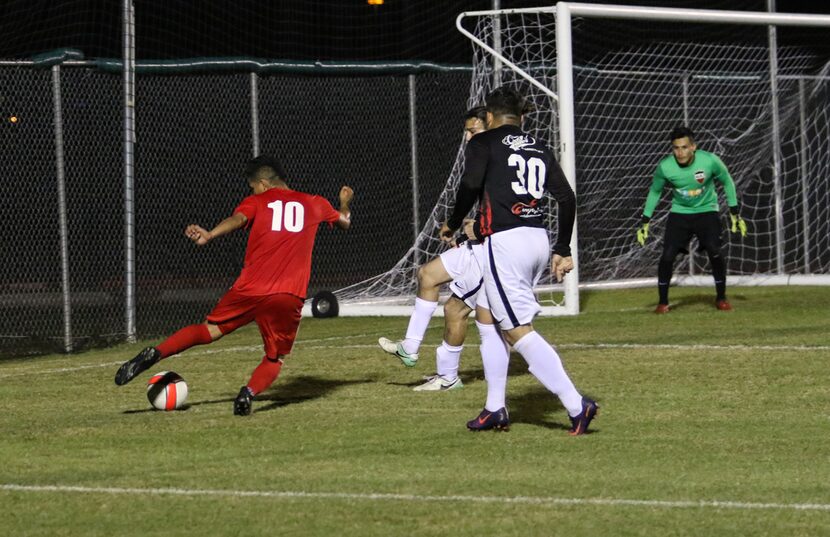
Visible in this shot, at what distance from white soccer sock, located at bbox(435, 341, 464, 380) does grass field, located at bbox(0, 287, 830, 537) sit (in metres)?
0.23

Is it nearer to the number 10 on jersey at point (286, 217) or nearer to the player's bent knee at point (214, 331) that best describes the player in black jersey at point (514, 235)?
the number 10 on jersey at point (286, 217)

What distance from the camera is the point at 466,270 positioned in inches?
431

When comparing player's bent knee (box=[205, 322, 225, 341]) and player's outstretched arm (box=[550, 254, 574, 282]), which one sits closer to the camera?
player's outstretched arm (box=[550, 254, 574, 282])

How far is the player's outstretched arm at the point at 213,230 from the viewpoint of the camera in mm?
9469

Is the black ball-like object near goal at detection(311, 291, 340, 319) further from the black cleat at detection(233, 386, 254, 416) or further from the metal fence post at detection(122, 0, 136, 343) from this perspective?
the black cleat at detection(233, 386, 254, 416)

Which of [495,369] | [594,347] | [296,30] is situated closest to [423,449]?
[495,369]

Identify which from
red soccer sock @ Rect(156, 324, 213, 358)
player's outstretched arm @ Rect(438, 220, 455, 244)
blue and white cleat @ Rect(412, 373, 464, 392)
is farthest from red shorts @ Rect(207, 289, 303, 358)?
blue and white cleat @ Rect(412, 373, 464, 392)

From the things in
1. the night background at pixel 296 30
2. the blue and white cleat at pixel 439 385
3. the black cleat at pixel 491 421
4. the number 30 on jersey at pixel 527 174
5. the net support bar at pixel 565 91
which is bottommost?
the black cleat at pixel 491 421

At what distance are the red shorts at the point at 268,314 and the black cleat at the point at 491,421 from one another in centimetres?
174

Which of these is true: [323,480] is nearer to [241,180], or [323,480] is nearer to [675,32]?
[241,180]

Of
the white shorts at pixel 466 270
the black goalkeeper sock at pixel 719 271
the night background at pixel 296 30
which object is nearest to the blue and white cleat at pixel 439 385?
the white shorts at pixel 466 270

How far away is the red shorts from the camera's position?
1015 centimetres

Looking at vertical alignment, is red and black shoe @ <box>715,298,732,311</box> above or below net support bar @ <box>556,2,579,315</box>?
below

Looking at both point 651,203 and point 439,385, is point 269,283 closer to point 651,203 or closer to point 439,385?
point 439,385
